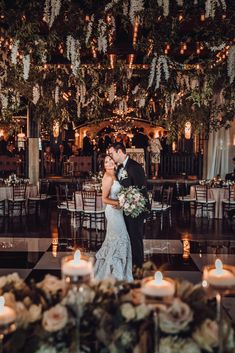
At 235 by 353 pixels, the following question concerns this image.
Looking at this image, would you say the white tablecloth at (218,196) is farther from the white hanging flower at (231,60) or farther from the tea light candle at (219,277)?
the tea light candle at (219,277)

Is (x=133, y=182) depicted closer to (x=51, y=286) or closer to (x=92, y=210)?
(x=51, y=286)

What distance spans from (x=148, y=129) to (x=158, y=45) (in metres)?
15.8

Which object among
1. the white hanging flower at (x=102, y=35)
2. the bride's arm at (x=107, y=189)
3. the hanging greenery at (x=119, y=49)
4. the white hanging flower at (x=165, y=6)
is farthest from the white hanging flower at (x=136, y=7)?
the bride's arm at (x=107, y=189)

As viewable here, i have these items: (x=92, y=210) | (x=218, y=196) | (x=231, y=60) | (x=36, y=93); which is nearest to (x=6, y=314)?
(x=231, y=60)

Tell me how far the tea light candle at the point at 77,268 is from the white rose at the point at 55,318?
0.48ft

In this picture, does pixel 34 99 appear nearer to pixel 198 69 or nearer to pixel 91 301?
pixel 198 69

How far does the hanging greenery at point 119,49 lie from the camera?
5820 millimetres

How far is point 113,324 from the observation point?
5.46 ft

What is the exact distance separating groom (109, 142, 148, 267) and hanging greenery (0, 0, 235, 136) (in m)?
1.81

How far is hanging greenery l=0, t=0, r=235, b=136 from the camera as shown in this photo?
5820mm

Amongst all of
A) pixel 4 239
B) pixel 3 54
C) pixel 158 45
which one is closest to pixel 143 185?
pixel 158 45

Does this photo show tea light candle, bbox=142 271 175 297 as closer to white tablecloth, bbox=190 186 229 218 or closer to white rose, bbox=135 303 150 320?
white rose, bbox=135 303 150 320

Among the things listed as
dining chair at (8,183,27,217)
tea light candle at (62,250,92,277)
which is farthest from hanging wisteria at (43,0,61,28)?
dining chair at (8,183,27,217)

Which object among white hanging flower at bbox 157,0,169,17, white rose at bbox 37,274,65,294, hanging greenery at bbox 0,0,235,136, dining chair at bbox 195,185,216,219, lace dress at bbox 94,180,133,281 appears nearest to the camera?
white rose at bbox 37,274,65,294
